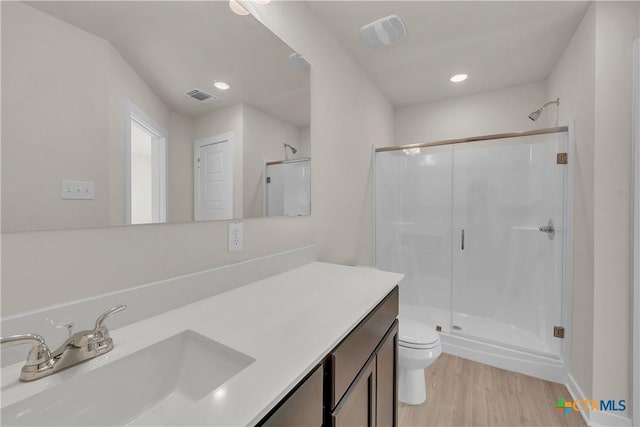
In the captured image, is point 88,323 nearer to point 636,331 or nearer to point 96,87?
point 96,87

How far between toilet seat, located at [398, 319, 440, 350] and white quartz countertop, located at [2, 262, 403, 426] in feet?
1.89

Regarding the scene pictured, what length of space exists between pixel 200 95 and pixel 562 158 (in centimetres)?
237

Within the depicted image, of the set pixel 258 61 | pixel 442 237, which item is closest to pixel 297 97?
pixel 258 61

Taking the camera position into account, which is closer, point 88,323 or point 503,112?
point 88,323

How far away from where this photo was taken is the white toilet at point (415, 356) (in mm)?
1561

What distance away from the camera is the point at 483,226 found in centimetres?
234

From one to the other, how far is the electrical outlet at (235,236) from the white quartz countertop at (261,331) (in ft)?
0.56

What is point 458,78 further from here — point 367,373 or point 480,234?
point 367,373

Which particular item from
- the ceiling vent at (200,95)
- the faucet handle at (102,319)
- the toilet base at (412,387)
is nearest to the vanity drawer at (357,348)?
the faucet handle at (102,319)

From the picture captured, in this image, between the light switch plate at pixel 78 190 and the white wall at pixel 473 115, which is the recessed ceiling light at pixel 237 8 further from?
the white wall at pixel 473 115

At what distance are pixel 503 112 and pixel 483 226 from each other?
135 cm

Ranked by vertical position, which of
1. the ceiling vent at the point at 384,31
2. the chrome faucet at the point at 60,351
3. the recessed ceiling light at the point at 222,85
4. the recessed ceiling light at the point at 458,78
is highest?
the recessed ceiling light at the point at 458,78

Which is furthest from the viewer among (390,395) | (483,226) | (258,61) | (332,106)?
(483,226)

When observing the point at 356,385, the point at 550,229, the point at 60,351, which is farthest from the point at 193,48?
the point at 550,229
